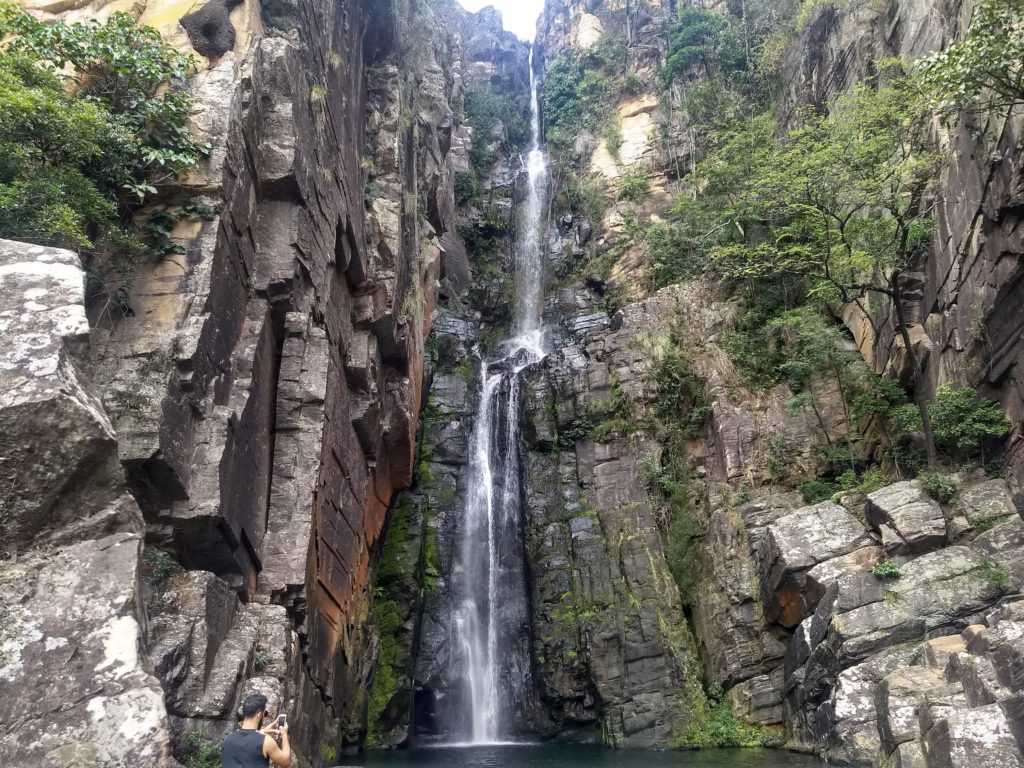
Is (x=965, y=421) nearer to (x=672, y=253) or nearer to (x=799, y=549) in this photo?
(x=799, y=549)

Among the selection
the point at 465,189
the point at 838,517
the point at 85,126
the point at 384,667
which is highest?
the point at 465,189

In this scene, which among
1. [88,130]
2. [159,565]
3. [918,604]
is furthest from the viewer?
[918,604]

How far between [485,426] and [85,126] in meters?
18.0

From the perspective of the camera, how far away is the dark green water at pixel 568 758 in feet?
46.5

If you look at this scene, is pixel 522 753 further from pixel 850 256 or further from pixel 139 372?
pixel 850 256

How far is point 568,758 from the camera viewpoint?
16.6 m

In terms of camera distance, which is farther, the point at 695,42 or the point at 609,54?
the point at 609,54

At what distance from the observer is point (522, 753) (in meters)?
17.8

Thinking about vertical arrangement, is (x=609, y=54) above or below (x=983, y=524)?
above

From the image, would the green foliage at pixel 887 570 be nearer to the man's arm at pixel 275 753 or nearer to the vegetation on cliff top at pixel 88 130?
the man's arm at pixel 275 753

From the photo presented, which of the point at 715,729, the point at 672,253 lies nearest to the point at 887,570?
the point at 715,729

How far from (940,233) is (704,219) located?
12.3 metres

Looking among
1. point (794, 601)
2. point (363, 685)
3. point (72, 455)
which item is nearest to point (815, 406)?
point (794, 601)

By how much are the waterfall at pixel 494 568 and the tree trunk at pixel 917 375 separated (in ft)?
40.4
